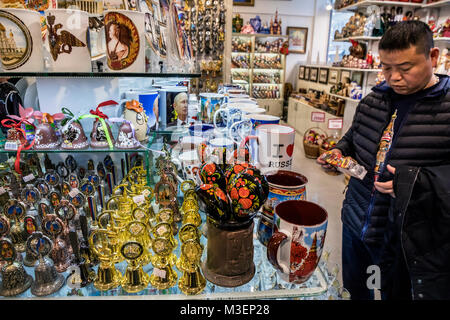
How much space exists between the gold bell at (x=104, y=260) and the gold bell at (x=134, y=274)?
30 mm

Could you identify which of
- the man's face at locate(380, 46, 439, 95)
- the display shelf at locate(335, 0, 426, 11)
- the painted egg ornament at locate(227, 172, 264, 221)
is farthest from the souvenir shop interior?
the display shelf at locate(335, 0, 426, 11)

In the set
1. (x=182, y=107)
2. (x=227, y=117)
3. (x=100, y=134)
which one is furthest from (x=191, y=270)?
(x=227, y=117)

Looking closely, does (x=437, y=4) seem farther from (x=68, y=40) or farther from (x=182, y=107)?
(x=68, y=40)

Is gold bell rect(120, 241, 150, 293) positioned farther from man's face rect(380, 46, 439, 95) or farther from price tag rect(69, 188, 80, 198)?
man's face rect(380, 46, 439, 95)

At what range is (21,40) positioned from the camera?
0.92 m

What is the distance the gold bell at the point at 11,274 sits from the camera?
79cm

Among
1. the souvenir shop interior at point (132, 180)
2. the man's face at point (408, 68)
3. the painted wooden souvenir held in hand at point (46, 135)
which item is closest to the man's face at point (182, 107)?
the souvenir shop interior at point (132, 180)

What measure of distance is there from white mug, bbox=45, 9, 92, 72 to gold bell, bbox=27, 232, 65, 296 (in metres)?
0.54

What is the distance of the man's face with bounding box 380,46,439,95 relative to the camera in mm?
1118

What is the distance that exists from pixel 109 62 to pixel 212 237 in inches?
26.0

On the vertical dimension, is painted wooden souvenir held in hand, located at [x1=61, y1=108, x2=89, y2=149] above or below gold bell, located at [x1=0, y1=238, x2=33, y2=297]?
above

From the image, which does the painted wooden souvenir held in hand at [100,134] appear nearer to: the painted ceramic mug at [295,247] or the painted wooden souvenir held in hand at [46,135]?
the painted wooden souvenir held in hand at [46,135]

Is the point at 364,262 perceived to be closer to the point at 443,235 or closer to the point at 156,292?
the point at 443,235

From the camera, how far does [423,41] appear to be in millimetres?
1099
